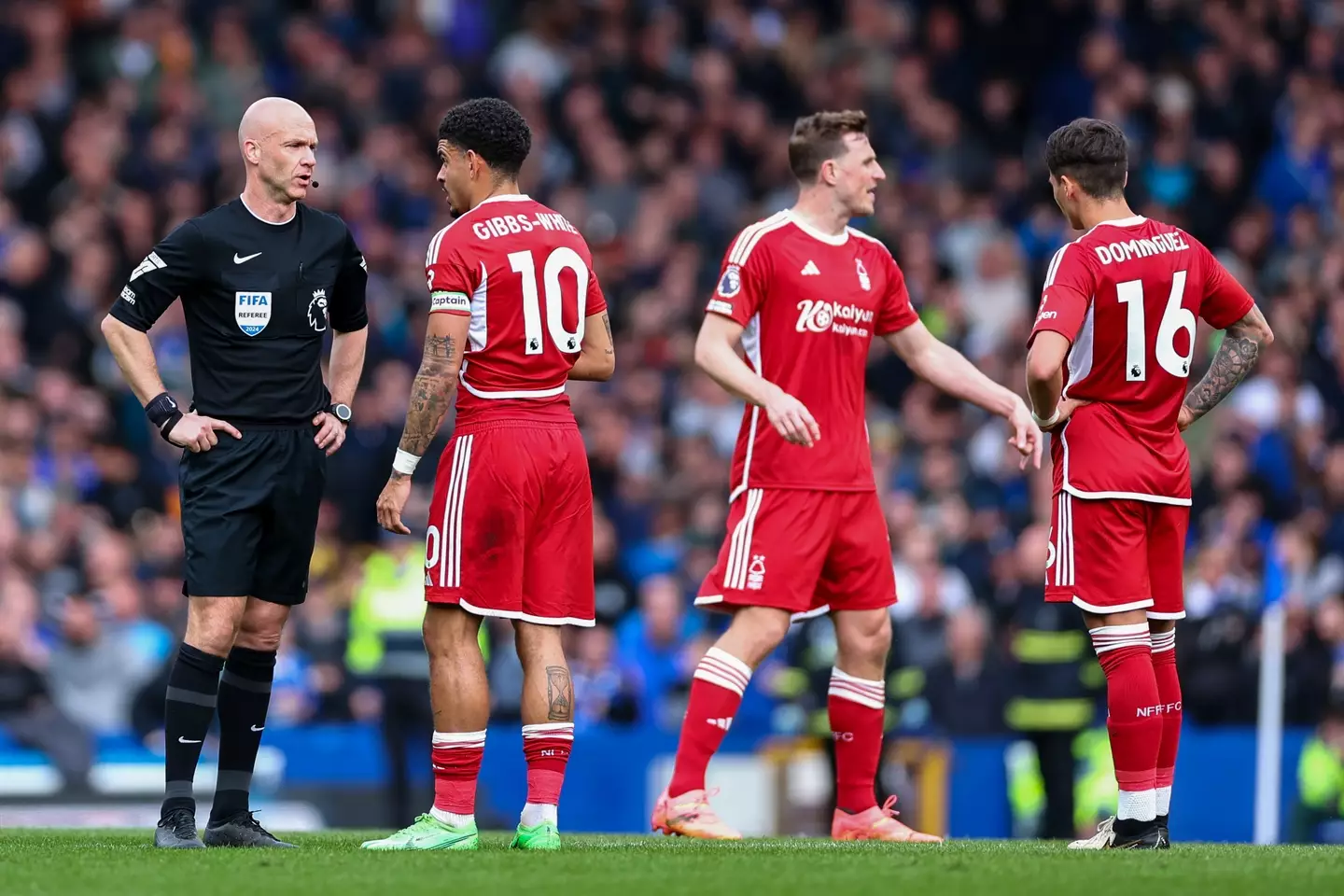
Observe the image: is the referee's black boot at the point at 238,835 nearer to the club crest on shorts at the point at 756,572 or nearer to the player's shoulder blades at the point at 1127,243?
the club crest on shorts at the point at 756,572

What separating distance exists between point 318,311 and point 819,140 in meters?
2.09

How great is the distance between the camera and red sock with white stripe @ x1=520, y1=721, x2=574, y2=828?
7.67m

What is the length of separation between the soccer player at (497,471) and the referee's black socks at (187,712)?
0.71 metres

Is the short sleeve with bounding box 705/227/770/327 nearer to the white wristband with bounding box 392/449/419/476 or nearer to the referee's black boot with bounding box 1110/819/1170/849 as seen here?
the white wristband with bounding box 392/449/419/476

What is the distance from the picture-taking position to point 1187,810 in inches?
524

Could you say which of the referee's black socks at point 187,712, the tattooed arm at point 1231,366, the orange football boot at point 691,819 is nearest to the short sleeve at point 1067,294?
the tattooed arm at point 1231,366

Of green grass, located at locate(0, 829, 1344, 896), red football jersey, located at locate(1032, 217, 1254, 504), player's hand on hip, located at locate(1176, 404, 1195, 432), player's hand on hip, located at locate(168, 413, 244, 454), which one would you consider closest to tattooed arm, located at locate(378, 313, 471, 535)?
player's hand on hip, located at locate(168, 413, 244, 454)

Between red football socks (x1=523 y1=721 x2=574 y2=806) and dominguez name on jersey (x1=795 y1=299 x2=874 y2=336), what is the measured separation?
188 centimetres

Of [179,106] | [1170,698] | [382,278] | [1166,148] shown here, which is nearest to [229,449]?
[1170,698]

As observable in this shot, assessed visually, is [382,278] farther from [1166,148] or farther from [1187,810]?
[1187,810]

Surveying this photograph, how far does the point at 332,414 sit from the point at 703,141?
11.8 m

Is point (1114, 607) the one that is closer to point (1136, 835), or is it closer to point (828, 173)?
point (1136, 835)

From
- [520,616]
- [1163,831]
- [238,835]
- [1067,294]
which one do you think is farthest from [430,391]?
[1163,831]

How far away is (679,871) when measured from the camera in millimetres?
6746
